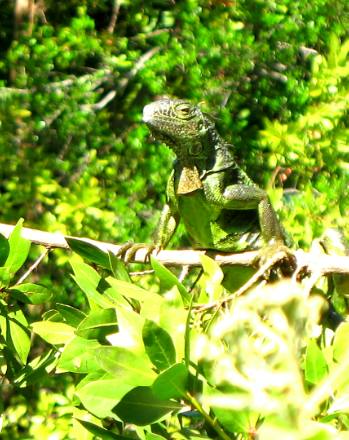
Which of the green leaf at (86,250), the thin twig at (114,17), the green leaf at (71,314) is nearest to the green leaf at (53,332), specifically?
the green leaf at (71,314)

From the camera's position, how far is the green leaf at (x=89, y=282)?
129 centimetres

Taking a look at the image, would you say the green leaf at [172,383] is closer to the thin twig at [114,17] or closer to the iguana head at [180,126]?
the iguana head at [180,126]

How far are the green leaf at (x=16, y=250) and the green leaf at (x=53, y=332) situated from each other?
167mm

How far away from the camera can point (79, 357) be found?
1249 mm

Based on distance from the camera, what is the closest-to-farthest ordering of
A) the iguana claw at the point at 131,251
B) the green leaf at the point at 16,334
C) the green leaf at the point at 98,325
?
the green leaf at the point at 98,325 < the green leaf at the point at 16,334 < the iguana claw at the point at 131,251

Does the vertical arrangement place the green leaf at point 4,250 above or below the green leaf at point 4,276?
above

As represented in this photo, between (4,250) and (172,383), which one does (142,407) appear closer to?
(172,383)

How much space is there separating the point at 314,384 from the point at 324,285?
2.87 feet

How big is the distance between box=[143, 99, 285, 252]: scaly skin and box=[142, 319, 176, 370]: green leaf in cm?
120

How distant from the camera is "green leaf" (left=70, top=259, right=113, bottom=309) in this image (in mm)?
1289

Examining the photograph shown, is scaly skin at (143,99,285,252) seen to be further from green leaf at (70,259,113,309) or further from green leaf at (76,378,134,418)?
green leaf at (76,378,134,418)

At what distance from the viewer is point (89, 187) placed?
3.58 metres

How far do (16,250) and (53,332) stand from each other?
21 centimetres

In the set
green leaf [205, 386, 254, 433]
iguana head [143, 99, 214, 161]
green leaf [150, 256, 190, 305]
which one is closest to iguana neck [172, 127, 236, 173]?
iguana head [143, 99, 214, 161]
